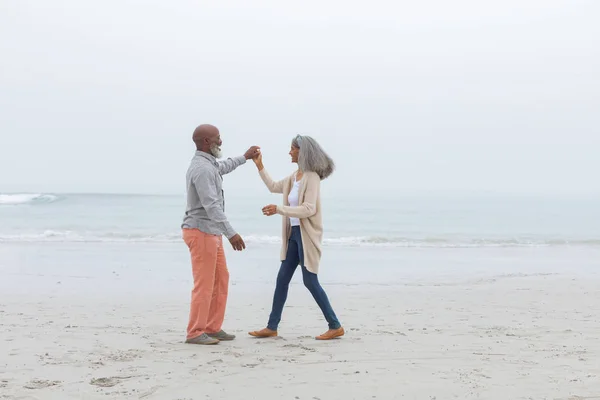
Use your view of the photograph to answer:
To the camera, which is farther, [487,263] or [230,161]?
[487,263]

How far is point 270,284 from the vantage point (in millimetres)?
10062

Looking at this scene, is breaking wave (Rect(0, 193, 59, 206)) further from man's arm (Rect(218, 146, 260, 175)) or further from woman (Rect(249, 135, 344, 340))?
woman (Rect(249, 135, 344, 340))

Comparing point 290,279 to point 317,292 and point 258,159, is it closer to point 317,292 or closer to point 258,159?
point 317,292

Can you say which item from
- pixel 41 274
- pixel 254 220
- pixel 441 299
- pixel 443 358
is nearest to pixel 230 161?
pixel 443 358

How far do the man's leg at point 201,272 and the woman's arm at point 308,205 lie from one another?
0.63 m

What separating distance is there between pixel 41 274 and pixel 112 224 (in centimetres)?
1558

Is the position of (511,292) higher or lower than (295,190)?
lower

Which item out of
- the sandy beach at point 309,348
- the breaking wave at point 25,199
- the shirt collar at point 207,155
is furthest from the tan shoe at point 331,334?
the breaking wave at point 25,199

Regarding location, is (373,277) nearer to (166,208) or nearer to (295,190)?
(295,190)

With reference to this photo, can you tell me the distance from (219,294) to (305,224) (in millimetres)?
946

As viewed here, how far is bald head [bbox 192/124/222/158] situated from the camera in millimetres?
5492

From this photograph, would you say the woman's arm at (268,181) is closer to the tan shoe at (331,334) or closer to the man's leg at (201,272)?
the man's leg at (201,272)

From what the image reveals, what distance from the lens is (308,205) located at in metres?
5.51

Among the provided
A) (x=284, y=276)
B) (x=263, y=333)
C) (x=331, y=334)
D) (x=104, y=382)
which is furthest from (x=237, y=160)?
(x=104, y=382)
